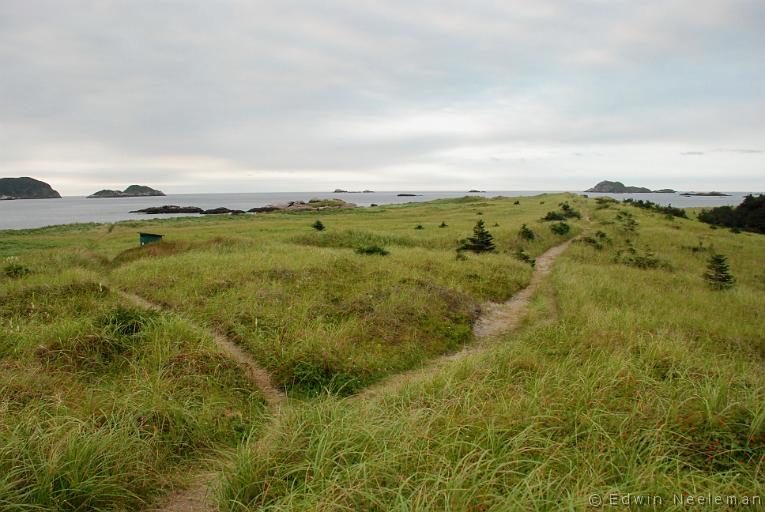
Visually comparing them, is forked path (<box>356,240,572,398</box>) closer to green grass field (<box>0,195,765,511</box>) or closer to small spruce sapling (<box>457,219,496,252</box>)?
green grass field (<box>0,195,765,511</box>)

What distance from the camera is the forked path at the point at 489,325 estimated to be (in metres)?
9.18

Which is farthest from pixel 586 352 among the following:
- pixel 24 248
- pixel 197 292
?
pixel 24 248

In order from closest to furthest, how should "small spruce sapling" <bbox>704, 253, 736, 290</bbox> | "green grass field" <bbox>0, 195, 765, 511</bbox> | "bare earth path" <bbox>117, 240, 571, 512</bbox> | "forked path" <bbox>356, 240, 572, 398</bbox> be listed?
"green grass field" <bbox>0, 195, 765, 511</bbox> → "bare earth path" <bbox>117, 240, 571, 512</bbox> → "forked path" <bbox>356, 240, 572, 398</bbox> → "small spruce sapling" <bbox>704, 253, 736, 290</bbox>

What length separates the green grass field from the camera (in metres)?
4.68

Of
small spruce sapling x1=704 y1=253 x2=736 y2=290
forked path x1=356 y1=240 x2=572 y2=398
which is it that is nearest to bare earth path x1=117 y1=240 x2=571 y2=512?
forked path x1=356 y1=240 x2=572 y2=398

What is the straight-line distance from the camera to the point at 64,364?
844 centimetres

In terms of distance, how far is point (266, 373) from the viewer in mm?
9422

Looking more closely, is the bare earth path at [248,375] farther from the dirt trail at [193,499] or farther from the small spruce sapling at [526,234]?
the small spruce sapling at [526,234]

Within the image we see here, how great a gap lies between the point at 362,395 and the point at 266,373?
2.41 meters

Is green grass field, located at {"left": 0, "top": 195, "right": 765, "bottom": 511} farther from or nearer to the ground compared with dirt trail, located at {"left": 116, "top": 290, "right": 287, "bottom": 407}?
farther from the ground

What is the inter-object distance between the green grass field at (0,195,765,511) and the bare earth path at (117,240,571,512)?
0.69 ft

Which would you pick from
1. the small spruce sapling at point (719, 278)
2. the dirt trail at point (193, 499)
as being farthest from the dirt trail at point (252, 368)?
the small spruce sapling at point (719, 278)

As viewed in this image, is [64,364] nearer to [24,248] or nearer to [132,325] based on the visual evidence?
[132,325]

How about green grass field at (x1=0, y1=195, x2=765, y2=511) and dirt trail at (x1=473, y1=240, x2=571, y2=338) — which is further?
dirt trail at (x1=473, y1=240, x2=571, y2=338)
